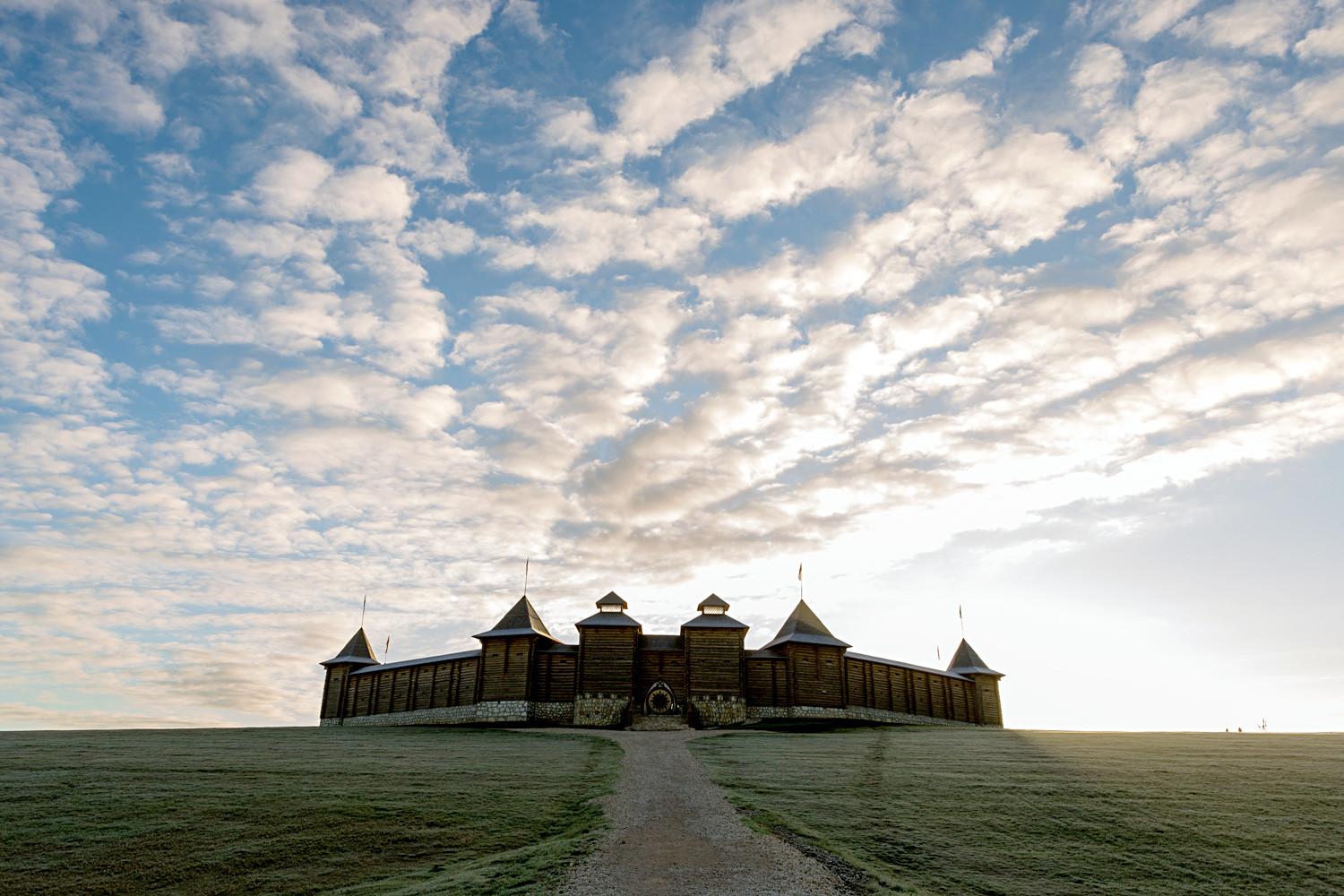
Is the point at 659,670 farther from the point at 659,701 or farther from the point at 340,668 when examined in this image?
the point at 340,668

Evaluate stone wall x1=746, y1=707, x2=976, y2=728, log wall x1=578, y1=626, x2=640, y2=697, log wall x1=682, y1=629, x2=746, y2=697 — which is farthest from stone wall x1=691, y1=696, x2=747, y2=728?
log wall x1=578, y1=626, x2=640, y2=697

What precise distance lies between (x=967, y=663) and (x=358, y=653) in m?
52.9

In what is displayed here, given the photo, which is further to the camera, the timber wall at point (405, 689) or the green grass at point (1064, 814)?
the timber wall at point (405, 689)

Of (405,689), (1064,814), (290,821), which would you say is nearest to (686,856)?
(290,821)

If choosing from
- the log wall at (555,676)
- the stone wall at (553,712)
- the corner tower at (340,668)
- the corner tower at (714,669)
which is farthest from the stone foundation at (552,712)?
the corner tower at (340,668)

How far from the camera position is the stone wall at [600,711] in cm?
5169

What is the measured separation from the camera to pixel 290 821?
769 inches

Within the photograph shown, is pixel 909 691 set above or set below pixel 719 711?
above

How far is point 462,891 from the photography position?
1423 centimetres

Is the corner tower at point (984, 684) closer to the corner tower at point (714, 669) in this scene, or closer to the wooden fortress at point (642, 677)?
the wooden fortress at point (642, 677)

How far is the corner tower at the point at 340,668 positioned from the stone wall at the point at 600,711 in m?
22.8

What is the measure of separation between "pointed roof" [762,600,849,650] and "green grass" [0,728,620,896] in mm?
26462

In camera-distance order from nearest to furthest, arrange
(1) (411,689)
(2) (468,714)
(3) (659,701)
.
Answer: (3) (659,701)
(2) (468,714)
(1) (411,689)

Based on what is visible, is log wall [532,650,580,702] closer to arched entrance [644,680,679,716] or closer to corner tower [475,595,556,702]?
corner tower [475,595,556,702]
